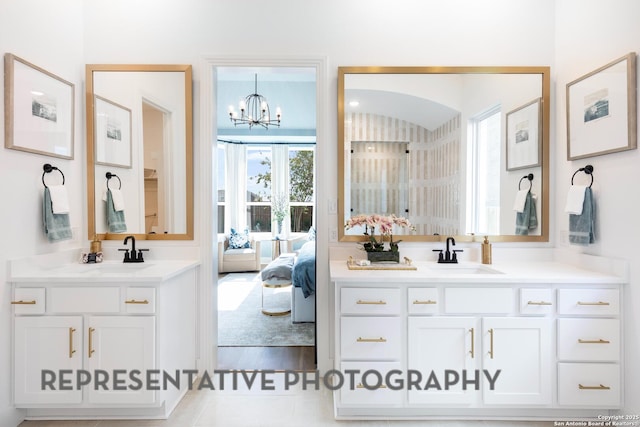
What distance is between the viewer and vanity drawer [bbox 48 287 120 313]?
2082 millimetres

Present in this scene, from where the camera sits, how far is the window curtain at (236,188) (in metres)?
7.05

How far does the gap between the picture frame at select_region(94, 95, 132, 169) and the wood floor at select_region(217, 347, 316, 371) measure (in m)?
1.71

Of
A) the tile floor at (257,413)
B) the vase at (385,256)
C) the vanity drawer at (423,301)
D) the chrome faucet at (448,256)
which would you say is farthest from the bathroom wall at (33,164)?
the chrome faucet at (448,256)

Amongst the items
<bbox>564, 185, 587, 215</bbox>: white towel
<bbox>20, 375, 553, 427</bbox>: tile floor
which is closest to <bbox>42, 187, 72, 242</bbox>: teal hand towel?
<bbox>20, 375, 553, 427</bbox>: tile floor

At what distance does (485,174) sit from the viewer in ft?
8.78

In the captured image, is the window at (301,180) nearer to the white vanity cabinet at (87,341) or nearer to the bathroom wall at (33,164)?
the bathroom wall at (33,164)

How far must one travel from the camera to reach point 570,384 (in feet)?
6.87

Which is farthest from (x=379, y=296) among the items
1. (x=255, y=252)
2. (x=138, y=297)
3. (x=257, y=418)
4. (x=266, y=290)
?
(x=255, y=252)

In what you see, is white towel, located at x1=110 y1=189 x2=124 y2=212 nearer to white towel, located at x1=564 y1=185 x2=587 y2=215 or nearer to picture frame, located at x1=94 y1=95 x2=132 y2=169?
picture frame, located at x1=94 y1=95 x2=132 y2=169

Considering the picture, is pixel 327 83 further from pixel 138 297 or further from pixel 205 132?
pixel 138 297

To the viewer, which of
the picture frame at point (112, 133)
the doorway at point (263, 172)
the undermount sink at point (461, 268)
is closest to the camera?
the undermount sink at point (461, 268)

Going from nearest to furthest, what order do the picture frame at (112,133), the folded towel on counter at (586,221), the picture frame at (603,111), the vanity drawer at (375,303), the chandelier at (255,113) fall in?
the picture frame at (603,111)
the vanity drawer at (375,303)
the folded towel on counter at (586,221)
the picture frame at (112,133)
the chandelier at (255,113)

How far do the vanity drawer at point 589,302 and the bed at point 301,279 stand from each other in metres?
2.17

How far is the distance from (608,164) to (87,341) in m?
3.19
